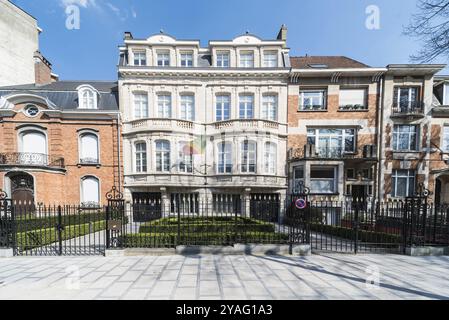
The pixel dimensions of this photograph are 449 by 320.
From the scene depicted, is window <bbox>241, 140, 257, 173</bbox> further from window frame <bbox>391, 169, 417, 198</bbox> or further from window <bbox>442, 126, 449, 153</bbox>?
window <bbox>442, 126, 449, 153</bbox>

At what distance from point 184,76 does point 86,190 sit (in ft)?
38.0

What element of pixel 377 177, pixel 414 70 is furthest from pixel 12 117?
pixel 414 70

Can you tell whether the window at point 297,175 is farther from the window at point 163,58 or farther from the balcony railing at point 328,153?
the window at point 163,58

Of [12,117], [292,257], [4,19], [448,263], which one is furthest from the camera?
[4,19]

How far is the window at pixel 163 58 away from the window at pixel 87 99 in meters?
5.74

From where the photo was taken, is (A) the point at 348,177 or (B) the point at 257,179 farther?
(A) the point at 348,177

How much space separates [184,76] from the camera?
14977mm

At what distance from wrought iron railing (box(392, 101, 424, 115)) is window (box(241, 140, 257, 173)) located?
37.7 ft

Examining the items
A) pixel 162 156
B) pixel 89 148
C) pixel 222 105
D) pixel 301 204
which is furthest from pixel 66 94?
pixel 301 204

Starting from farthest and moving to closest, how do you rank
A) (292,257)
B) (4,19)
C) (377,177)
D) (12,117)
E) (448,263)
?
(4,19)
(377,177)
(12,117)
(292,257)
(448,263)

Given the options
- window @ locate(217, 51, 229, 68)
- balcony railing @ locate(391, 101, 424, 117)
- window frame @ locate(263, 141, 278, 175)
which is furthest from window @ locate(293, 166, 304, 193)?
window @ locate(217, 51, 229, 68)

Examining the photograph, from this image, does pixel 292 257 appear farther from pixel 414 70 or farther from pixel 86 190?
pixel 414 70

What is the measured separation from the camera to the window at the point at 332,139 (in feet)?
49.8

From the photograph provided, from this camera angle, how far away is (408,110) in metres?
14.8
